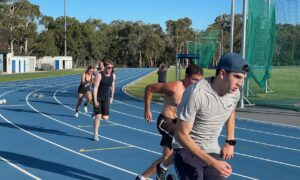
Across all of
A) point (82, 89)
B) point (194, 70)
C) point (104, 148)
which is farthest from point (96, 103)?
point (82, 89)

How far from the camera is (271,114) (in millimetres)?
15242

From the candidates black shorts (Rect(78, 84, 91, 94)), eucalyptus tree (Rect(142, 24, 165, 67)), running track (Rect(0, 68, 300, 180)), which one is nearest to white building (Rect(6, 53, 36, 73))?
eucalyptus tree (Rect(142, 24, 165, 67))

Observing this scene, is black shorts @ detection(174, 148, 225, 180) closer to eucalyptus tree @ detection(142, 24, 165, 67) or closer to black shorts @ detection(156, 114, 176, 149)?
black shorts @ detection(156, 114, 176, 149)

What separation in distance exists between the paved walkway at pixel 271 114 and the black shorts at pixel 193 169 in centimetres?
1012

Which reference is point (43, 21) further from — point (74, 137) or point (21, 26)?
point (74, 137)

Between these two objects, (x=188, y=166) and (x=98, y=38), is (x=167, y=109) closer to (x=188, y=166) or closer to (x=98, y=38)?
(x=188, y=166)

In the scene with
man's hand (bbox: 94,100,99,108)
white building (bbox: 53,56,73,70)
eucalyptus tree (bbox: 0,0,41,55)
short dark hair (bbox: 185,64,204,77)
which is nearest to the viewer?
short dark hair (bbox: 185,64,204,77)

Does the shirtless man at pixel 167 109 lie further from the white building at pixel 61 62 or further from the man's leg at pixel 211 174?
the white building at pixel 61 62

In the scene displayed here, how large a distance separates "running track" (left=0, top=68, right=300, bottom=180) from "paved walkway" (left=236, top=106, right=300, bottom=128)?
2.74 ft

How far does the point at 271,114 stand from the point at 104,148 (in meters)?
8.22

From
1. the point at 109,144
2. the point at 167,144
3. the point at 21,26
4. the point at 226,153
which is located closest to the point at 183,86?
the point at 167,144

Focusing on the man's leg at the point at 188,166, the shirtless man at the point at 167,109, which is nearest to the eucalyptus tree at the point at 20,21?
the shirtless man at the point at 167,109

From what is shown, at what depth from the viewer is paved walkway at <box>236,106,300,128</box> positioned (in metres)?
13.8

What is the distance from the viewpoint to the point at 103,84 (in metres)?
9.64
